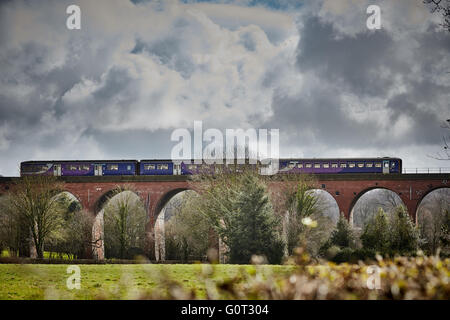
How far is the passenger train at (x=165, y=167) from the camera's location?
28062mm

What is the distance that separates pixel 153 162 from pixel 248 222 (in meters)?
16.5

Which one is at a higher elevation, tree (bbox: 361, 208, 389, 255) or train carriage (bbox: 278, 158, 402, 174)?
train carriage (bbox: 278, 158, 402, 174)

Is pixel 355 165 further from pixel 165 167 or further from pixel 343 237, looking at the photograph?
pixel 165 167

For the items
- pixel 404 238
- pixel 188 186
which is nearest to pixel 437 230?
pixel 404 238

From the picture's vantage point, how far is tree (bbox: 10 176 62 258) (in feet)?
78.1

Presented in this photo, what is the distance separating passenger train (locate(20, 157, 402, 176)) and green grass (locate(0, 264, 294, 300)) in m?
18.3

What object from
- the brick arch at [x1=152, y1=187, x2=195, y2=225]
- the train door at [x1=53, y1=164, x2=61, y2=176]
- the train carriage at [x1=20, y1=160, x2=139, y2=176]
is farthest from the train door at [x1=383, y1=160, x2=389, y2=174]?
the train door at [x1=53, y1=164, x2=61, y2=176]

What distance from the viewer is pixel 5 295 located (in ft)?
22.0

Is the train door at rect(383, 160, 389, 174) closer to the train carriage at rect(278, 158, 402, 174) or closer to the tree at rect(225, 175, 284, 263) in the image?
the train carriage at rect(278, 158, 402, 174)

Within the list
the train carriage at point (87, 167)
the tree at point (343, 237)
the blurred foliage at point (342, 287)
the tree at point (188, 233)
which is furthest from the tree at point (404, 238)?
the train carriage at point (87, 167)

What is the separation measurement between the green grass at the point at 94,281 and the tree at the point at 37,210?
588 inches
